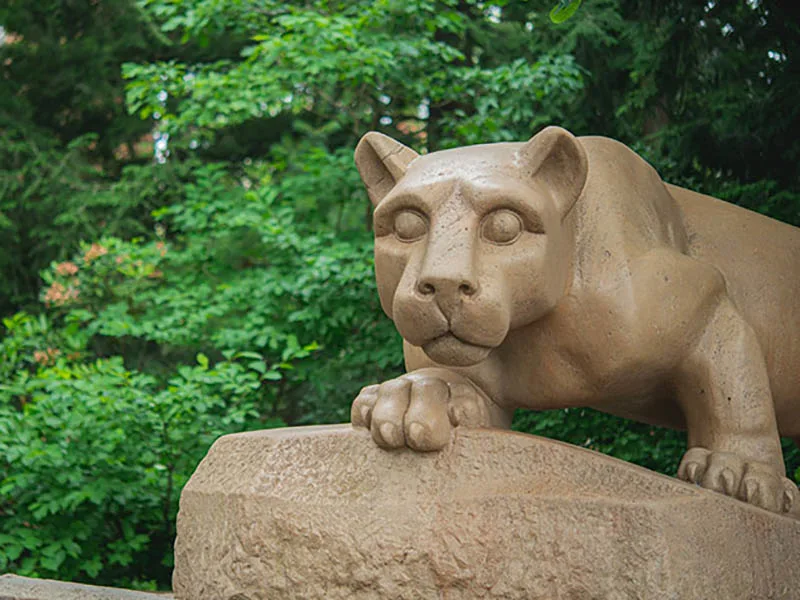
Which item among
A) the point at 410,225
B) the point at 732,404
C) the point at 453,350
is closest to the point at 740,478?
the point at 732,404

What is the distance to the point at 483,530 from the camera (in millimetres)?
2564

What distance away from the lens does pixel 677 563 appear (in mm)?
2475

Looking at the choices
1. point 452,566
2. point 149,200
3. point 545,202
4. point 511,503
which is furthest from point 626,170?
point 149,200

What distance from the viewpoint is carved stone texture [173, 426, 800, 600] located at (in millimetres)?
2506

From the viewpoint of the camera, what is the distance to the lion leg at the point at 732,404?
9.19 ft

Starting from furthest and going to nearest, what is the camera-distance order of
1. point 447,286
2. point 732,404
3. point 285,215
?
point 285,215
point 732,404
point 447,286

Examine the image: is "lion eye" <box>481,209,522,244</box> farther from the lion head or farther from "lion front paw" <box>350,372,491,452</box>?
"lion front paw" <box>350,372,491,452</box>

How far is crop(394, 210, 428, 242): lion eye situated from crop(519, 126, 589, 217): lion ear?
0.31 meters

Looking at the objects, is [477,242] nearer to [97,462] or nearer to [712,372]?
[712,372]

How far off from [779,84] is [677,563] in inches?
135

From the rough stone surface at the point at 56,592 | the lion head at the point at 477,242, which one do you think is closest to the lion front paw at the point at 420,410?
the lion head at the point at 477,242

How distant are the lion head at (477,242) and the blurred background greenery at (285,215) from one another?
8.53ft

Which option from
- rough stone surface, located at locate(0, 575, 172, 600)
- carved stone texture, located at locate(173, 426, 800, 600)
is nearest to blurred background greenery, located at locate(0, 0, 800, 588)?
rough stone surface, located at locate(0, 575, 172, 600)

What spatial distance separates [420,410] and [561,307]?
462 mm
